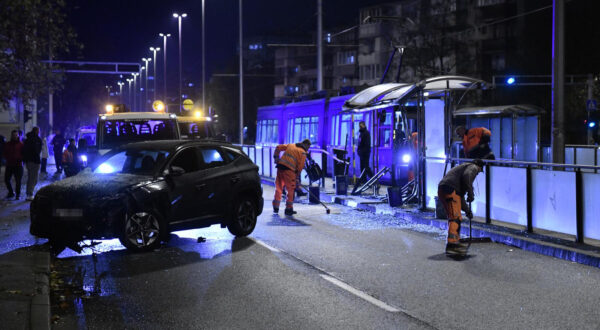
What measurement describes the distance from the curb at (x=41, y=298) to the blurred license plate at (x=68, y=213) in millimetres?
635

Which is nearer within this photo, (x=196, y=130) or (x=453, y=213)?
(x=453, y=213)

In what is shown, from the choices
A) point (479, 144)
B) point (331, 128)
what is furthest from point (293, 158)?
point (331, 128)

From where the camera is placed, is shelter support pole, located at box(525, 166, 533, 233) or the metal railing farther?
shelter support pole, located at box(525, 166, 533, 233)

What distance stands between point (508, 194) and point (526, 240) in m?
1.69

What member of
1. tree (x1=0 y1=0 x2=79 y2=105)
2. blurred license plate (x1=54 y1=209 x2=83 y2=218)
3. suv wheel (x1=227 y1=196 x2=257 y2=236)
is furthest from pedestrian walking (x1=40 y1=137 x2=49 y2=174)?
blurred license plate (x1=54 y1=209 x2=83 y2=218)

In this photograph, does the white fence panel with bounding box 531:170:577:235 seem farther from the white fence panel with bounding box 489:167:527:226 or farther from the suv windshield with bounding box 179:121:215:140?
the suv windshield with bounding box 179:121:215:140

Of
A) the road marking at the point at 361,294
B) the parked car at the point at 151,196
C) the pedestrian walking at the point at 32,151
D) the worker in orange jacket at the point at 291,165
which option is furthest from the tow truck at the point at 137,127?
the road marking at the point at 361,294

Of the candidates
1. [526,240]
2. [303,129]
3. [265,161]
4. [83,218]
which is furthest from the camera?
[303,129]

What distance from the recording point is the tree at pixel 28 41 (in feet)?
67.1

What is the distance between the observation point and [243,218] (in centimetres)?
1181

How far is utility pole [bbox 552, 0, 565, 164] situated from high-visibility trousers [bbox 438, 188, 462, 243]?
4.60 meters

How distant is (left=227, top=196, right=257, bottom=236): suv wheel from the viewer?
11641mm

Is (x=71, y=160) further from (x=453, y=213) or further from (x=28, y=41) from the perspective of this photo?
(x=453, y=213)

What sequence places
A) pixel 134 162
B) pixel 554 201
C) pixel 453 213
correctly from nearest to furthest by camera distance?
pixel 453 213 < pixel 134 162 < pixel 554 201
